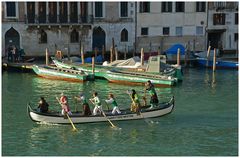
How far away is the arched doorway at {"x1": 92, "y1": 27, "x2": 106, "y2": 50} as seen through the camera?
113 ft

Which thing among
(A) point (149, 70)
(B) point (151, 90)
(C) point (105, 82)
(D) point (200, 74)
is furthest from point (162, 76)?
(B) point (151, 90)

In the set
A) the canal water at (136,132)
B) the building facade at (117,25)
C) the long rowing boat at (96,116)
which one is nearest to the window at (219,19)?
the building facade at (117,25)

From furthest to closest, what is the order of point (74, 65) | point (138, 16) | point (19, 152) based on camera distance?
point (138, 16) < point (74, 65) < point (19, 152)

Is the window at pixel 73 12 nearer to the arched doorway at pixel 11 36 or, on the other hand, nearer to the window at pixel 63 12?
the window at pixel 63 12

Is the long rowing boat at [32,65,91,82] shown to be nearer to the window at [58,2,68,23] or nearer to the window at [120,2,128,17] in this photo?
the window at [58,2,68,23]

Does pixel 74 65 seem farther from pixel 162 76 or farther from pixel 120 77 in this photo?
pixel 162 76

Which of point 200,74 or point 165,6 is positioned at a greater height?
point 165,6

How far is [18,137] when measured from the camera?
53.4 ft

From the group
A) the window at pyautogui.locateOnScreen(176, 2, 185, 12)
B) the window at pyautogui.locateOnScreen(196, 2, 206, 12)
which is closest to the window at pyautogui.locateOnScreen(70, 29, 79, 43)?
the window at pyautogui.locateOnScreen(176, 2, 185, 12)

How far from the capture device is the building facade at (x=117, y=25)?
33.0 m

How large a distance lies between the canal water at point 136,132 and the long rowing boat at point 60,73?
274 centimetres

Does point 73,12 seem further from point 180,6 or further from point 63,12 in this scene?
point 180,6

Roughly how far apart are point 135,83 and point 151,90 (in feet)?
24.2

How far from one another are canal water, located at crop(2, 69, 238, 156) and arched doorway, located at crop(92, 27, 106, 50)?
10.8m
